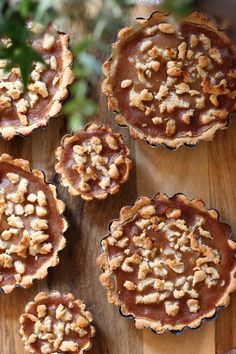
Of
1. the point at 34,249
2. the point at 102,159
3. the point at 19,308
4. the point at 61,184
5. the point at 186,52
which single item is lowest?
the point at 19,308

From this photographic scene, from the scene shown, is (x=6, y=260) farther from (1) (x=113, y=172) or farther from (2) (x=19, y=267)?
(1) (x=113, y=172)

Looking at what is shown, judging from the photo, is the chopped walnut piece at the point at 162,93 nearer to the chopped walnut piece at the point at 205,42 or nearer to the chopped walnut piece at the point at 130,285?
the chopped walnut piece at the point at 205,42

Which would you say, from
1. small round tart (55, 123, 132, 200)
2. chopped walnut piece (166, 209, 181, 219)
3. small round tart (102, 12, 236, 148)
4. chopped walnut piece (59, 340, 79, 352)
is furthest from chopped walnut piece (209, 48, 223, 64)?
chopped walnut piece (59, 340, 79, 352)

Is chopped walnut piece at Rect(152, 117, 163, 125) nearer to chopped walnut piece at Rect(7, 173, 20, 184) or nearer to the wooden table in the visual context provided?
the wooden table

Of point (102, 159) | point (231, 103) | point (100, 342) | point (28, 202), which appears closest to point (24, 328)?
point (100, 342)

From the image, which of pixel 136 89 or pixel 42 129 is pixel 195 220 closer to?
pixel 136 89

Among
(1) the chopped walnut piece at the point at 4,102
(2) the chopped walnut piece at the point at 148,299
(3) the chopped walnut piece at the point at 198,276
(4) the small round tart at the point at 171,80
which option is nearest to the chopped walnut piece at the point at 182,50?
(4) the small round tart at the point at 171,80

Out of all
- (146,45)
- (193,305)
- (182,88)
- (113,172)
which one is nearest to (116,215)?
(113,172)
